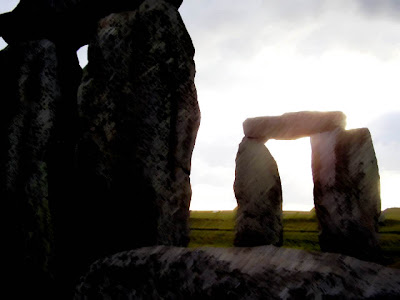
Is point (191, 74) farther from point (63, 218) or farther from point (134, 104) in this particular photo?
point (63, 218)

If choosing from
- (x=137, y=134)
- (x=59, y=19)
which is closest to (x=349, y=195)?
(x=137, y=134)

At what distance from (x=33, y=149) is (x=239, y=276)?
190 cm

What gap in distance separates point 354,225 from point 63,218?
11.8ft

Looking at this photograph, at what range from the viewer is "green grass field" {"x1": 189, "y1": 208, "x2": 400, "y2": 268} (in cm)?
479

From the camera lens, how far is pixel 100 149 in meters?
2.37

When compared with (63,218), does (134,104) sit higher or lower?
higher

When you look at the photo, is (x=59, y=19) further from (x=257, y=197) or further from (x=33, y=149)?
(x=257, y=197)

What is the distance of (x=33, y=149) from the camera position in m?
2.68

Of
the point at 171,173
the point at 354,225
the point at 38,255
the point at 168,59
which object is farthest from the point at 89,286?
the point at 354,225

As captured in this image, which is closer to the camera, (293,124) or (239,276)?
(239,276)

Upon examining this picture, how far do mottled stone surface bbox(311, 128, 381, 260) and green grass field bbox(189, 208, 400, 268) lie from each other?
28 centimetres

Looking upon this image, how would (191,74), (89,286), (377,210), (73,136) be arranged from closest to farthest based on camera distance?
(89,286), (191,74), (73,136), (377,210)

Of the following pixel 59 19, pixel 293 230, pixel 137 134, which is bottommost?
pixel 293 230

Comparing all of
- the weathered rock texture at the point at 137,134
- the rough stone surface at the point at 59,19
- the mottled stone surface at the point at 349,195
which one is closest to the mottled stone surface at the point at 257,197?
the mottled stone surface at the point at 349,195
